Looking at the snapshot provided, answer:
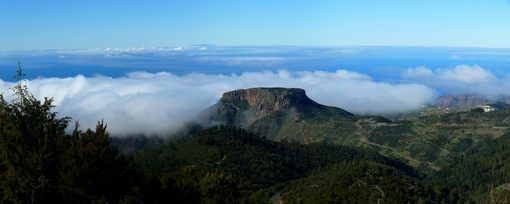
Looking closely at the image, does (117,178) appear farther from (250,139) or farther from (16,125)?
(250,139)

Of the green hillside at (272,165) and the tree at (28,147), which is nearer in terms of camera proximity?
the tree at (28,147)

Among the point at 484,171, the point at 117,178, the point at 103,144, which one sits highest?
the point at 103,144

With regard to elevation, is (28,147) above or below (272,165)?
above

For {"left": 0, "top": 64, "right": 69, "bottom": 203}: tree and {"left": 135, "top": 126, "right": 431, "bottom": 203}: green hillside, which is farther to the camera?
{"left": 135, "top": 126, "right": 431, "bottom": 203}: green hillside

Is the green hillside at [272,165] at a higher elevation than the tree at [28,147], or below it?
below

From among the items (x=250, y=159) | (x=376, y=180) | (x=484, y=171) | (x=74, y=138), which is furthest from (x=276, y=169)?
(x=74, y=138)

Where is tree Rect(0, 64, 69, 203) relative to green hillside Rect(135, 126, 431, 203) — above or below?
above

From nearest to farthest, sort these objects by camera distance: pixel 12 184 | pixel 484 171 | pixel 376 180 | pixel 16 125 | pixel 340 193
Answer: pixel 12 184, pixel 16 125, pixel 340 193, pixel 376 180, pixel 484 171

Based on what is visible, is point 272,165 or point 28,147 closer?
point 28,147

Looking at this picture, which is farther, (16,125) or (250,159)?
(250,159)

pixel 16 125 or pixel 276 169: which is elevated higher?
pixel 16 125

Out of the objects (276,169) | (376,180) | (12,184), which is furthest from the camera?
(276,169)
